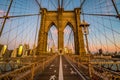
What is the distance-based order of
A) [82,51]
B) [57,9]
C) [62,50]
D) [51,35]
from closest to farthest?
[82,51]
[62,50]
[57,9]
[51,35]

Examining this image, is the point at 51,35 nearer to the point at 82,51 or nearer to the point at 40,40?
the point at 40,40

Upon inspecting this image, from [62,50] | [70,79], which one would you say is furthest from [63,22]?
[70,79]

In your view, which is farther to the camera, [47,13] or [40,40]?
[47,13]

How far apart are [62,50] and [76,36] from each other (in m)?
8.94

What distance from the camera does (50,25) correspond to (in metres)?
63.6

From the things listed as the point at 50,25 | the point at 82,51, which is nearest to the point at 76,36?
the point at 82,51

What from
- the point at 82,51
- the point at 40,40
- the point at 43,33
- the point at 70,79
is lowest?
the point at 70,79

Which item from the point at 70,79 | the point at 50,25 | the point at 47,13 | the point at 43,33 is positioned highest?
the point at 47,13

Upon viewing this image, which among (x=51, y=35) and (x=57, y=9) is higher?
(x=57, y=9)

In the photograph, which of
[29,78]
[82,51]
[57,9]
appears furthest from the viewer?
[57,9]

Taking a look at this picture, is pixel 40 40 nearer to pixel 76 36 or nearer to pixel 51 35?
pixel 76 36

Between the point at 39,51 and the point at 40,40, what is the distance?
177 inches

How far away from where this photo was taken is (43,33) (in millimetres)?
59156

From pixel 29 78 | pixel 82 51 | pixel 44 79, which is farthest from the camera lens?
pixel 82 51
